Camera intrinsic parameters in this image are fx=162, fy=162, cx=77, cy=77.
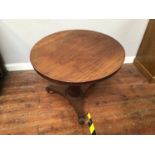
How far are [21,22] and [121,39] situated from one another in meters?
1.13

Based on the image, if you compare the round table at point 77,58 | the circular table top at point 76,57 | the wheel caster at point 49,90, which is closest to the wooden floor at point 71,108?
the wheel caster at point 49,90

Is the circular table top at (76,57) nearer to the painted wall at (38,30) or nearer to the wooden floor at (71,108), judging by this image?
the painted wall at (38,30)

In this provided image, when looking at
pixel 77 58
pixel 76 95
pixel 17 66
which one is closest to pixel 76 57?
pixel 77 58

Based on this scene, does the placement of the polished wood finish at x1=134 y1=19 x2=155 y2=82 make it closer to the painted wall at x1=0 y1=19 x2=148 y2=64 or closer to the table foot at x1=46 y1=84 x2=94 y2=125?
the painted wall at x1=0 y1=19 x2=148 y2=64

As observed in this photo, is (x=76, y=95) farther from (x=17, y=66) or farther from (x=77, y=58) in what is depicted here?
(x=17, y=66)

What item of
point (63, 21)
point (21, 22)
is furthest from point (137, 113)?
point (21, 22)

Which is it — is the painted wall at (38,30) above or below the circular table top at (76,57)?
below

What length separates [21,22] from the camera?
1.62 meters

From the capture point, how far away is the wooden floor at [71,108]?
1.39m

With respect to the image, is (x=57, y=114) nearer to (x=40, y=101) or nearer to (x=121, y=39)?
(x=40, y=101)

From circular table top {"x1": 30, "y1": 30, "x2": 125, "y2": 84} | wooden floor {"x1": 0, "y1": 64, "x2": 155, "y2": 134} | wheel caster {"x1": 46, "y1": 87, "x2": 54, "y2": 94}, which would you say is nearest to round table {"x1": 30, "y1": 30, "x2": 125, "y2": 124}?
circular table top {"x1": 30, "y1": 30, "x2": 125, "y2": 84}

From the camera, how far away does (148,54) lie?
6.19 ft

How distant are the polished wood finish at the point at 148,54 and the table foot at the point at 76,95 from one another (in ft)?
2.56

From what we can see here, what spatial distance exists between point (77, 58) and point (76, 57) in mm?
13
